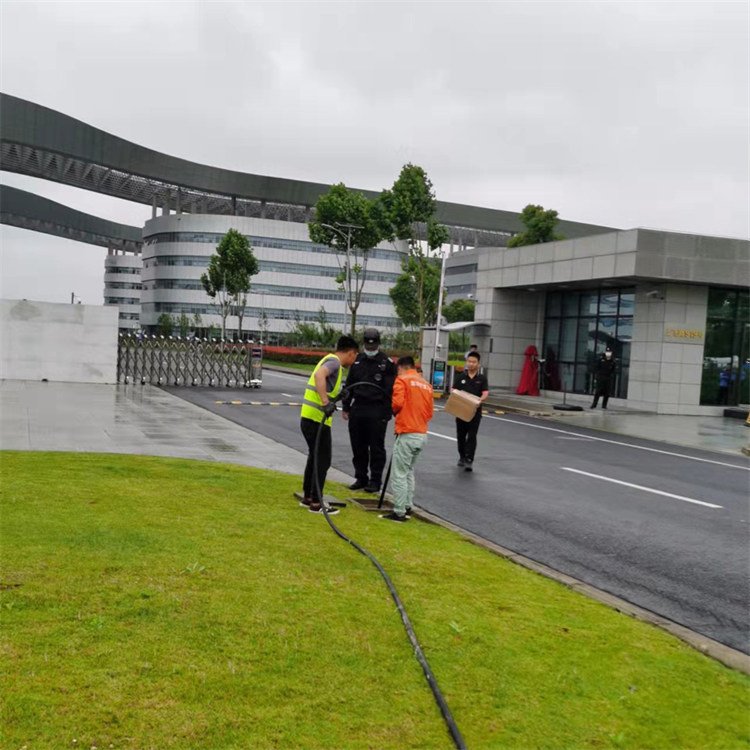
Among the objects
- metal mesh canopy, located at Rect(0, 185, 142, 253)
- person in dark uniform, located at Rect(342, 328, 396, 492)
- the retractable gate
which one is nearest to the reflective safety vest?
person in dark uniform, located at Rect(342, 328, 396, 492)

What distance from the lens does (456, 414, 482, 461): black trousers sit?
12.1 meters

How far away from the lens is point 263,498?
8.30 m

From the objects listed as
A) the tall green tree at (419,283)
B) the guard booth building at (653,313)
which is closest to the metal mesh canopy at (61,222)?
the tall green tree at (419,283)

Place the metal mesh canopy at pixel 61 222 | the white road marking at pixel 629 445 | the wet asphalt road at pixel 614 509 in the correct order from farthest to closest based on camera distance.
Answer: the metal mesh canopy at pixel 61 222, the white road marking at pixel 629 445, the wet asphalt road at pixel 614 509

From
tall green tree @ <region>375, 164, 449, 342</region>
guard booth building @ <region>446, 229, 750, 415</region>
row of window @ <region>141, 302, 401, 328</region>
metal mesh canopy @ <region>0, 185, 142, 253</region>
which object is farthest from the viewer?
row of window @ <region>141, 302, 401, 328</region>

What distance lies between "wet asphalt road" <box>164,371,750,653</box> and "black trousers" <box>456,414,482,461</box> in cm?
27

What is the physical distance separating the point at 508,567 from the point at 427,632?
6.39 ft

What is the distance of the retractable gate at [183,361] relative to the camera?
96.8 feet

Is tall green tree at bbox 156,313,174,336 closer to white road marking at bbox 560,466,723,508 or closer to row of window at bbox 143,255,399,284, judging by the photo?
row of window at bbox 143,255,399,284

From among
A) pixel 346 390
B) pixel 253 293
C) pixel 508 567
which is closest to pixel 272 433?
pixel 346 390

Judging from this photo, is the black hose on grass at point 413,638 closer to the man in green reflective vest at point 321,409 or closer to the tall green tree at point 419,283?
the man in green reflective vest at point 321,409

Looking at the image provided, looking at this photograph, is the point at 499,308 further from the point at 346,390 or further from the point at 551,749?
the point at 551,749

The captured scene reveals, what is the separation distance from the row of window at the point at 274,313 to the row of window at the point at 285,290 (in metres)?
1.98

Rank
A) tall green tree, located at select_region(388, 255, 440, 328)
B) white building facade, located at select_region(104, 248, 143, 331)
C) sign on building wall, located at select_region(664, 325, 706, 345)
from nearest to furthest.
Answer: sign on building wall, located at select_region(664, 325, 706, 345), tall green tree, located at select_region(388, 255, 440, 328), white building facade, located at select_region(104, 248, 143, 331)
